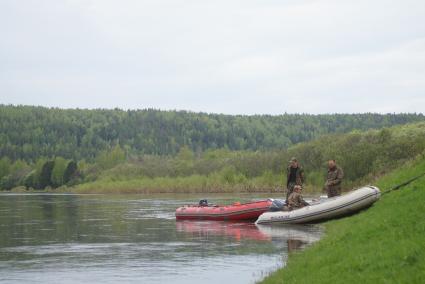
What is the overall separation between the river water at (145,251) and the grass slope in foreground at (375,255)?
78.7 inches

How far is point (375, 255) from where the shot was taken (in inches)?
459

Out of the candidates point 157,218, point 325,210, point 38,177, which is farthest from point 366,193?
point 38,177

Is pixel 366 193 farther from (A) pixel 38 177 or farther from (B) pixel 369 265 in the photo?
(A) pixel 38 177

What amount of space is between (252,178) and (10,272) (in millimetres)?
57713

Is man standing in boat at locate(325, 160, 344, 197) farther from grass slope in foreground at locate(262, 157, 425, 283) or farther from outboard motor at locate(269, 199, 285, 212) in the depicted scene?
grass slope in foreground at locate(262, 157, 425, 283)

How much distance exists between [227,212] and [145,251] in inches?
399

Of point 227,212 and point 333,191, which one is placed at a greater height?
point 333,191

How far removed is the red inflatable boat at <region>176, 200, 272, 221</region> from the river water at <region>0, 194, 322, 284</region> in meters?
0.51

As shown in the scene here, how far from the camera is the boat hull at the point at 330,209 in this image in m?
22.5

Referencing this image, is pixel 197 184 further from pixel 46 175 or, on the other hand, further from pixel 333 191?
pixel 46 175

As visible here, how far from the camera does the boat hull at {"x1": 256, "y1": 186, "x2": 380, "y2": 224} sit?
73.7 ft

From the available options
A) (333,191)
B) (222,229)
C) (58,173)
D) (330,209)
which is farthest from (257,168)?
(58,173)

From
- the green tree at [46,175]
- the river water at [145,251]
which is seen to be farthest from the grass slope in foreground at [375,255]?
the green tree at [46,175]

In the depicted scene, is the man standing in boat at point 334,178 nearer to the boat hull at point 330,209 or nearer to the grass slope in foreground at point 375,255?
the boat hull at point 330,209
